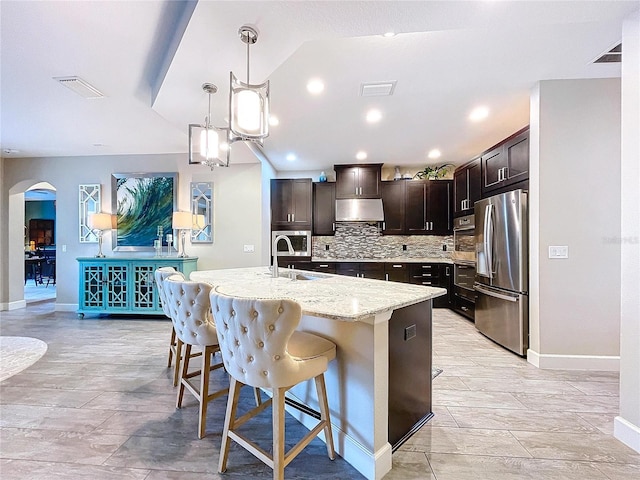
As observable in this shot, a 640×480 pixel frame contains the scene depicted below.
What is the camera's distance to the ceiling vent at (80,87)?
2.55 m

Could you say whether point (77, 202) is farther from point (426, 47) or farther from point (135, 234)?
point (426, 47)

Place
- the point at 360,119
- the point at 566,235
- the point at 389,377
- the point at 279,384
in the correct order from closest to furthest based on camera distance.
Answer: the point at 279,384 → the point at 389,377 → the point at 566,235 → the point at 360,119

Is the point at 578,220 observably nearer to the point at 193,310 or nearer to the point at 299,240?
the point at 193,310

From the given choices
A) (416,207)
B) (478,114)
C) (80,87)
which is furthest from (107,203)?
(478,114)

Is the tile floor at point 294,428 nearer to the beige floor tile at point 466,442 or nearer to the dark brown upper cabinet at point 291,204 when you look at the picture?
the beige floor tile at point 466,442

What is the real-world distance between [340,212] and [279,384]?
4372 mm

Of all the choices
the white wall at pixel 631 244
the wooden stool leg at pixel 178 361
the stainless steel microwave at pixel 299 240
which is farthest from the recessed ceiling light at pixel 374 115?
the wooden stool leg at pixel 178 361

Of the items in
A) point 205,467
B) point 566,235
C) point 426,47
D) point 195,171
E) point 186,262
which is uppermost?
point 426,47

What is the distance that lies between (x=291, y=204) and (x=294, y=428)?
13.8 feet

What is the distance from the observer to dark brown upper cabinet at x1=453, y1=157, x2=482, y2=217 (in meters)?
4.04

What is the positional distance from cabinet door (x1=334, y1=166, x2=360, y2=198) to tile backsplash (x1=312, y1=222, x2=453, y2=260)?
0.62 metres

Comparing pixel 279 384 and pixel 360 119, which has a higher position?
pixel 360 119

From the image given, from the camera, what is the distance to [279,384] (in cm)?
133

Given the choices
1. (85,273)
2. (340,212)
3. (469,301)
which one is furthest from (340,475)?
(85,273)
